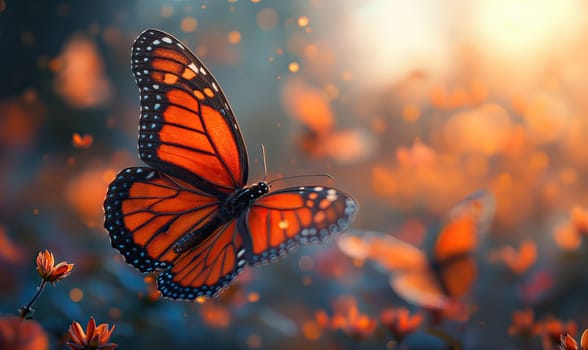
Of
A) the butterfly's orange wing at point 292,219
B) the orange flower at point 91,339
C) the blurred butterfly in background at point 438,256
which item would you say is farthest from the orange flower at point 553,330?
the orange flower at point 91,339

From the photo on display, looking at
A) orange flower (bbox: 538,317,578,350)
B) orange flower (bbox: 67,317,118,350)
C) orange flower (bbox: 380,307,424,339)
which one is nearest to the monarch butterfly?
orange flower (bbox: 67,317,118,350)

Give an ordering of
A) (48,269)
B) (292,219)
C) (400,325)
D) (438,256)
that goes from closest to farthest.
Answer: (48,269), (292,219), (400,325), (438,256)

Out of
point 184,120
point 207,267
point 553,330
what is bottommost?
point 553,330

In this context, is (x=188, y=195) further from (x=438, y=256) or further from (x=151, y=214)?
(x=438, y=256)

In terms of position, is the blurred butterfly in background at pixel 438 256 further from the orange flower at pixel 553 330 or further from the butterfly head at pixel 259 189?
the butterfly head at pixel 259 189

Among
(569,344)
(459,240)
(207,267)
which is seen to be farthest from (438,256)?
(207,267)

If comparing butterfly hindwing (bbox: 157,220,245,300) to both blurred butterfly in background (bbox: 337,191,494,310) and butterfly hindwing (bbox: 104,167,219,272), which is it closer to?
butterfly hindwing (bbox: 104,167,219,272)

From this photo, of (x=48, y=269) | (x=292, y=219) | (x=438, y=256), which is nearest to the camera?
(x=48, y=269)
